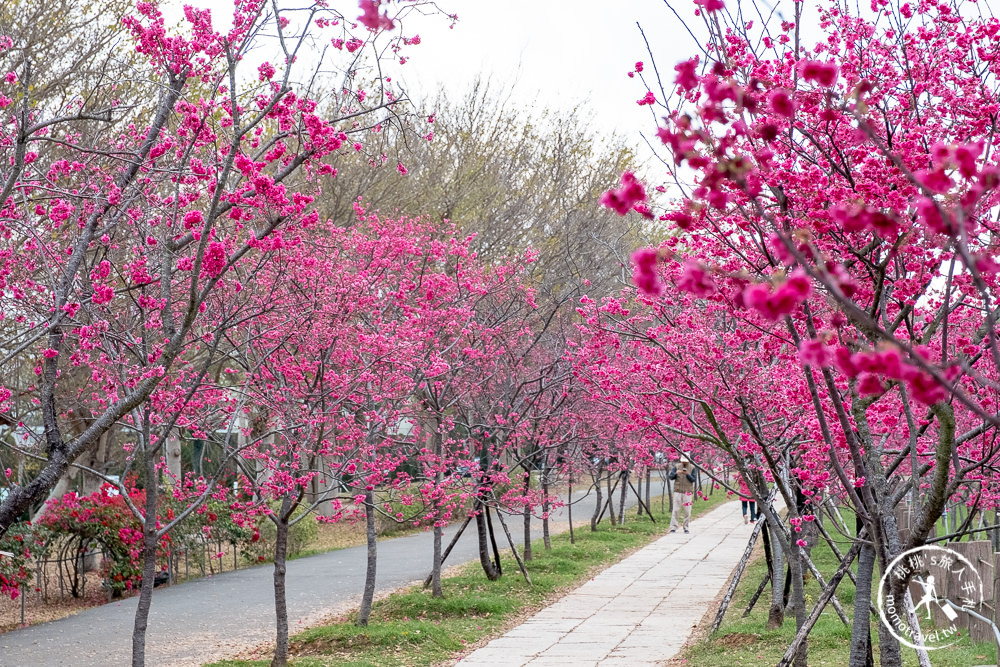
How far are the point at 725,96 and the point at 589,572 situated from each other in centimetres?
1394

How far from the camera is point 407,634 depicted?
32.8ft

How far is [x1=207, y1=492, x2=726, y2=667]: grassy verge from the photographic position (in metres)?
9.50

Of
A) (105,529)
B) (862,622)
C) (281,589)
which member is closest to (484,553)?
(281,589)

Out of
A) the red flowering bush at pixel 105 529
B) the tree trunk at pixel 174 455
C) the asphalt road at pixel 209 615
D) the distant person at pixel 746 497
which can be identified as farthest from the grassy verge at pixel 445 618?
the tree trunk at pixel 174 455

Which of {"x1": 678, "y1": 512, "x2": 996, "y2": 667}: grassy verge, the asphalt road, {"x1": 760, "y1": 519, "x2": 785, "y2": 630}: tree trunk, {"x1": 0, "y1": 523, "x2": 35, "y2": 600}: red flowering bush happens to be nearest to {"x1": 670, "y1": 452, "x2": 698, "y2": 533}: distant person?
the asphalt road

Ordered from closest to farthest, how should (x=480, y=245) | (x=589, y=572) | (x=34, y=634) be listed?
(x=34, y=634) < (x=589, y=572) < (x=480, y=245)

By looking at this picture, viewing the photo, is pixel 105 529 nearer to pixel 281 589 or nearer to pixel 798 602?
pixel 281 589

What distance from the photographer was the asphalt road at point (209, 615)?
1002cm

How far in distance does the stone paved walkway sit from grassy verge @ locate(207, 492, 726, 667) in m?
0.30

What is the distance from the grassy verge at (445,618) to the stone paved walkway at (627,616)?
30 centimetres

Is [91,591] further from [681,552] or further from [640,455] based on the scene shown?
[681,552]

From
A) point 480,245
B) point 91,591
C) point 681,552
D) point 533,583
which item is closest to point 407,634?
point 533,583

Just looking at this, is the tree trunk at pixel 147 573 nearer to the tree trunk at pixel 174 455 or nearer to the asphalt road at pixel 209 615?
the asphalt road at pixel 209 615

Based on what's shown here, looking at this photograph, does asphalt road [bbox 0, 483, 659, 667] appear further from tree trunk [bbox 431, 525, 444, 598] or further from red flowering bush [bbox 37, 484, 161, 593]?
tree trunk [bbox 431, 525, 444, 598]
